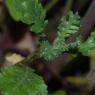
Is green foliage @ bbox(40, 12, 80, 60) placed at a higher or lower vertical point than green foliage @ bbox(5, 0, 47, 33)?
lower

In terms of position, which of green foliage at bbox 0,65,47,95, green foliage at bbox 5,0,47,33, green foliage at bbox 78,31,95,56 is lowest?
green foliage at bbox 0,65,47,95

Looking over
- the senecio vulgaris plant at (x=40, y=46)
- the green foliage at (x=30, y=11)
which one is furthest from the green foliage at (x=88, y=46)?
the green foliage at (x=30, y=11)

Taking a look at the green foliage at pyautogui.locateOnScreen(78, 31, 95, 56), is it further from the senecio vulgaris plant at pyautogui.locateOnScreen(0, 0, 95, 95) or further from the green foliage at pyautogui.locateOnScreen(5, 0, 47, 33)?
the green foliage at pyautogui.locateOnScreen(5, 0, 47, 33)

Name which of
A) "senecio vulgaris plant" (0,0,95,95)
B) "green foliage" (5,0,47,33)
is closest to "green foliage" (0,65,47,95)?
"senecio vulgaris plant" (0,0,95,95)

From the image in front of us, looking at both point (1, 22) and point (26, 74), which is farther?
point (1, 22)

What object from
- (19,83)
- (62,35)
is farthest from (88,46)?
(19,83)

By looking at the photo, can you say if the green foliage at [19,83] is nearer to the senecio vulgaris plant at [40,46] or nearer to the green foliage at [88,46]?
the senecio vulgaris plant at [40,46]

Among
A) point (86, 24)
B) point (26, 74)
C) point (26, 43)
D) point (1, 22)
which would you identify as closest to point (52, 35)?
point (26, 43)

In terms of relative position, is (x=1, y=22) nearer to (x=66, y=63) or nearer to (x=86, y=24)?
(x=66, y=63)
